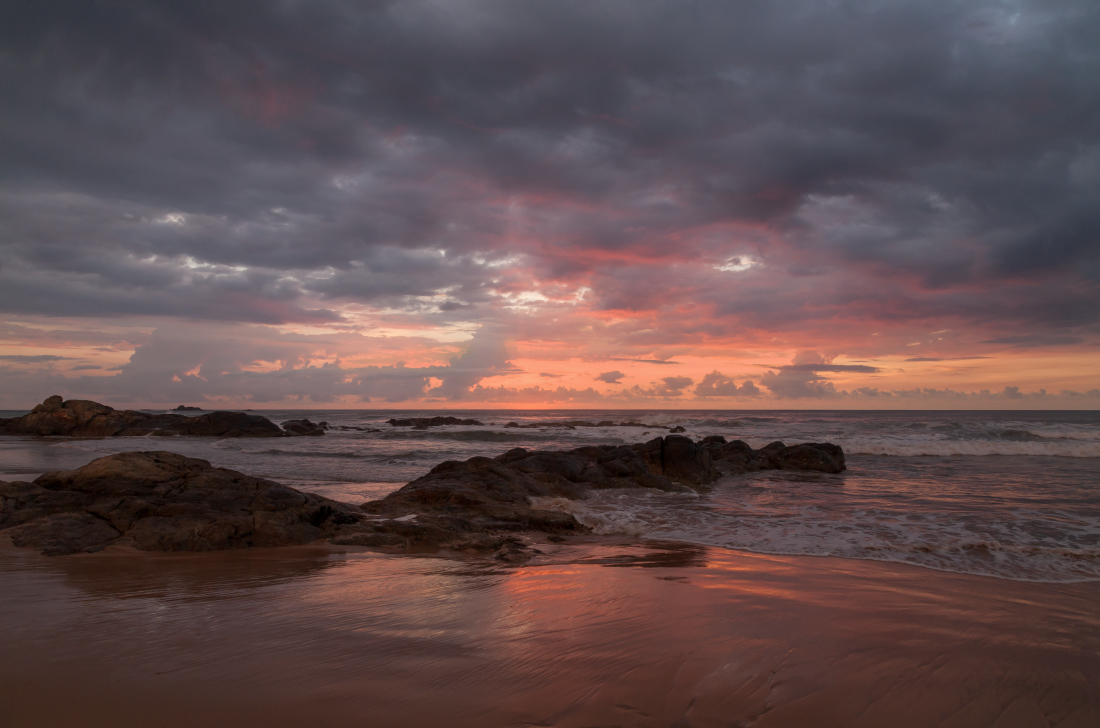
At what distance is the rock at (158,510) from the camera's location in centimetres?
548

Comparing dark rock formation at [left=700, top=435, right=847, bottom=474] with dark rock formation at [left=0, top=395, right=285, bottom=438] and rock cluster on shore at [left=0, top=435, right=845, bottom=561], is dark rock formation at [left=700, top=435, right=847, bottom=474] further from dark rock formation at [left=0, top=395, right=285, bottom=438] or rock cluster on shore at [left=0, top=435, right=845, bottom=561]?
dark rock formation at [left=0, top=395, right=285, bottom=438]

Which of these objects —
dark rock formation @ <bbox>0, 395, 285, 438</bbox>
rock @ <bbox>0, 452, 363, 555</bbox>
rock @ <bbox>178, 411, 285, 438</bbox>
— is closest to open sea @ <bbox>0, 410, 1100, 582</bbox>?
rock @ <bbox>0, 452, 363, 555</bbox>

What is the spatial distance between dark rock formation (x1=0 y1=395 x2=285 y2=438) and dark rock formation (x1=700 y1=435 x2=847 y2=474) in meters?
28.0

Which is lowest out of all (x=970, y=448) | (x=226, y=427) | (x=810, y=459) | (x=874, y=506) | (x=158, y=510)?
(x=970, y=448)

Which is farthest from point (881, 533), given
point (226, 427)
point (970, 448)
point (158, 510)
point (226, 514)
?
point (226, 427)

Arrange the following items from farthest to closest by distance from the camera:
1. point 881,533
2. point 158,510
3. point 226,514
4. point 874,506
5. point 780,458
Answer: point 780,458
point 874,506
point 881,533
point 226,514
point 158,510

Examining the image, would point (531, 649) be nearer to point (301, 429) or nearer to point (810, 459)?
point (810, 459)

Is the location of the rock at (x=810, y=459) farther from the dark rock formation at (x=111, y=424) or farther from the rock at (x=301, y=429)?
the dark rock formation at (x=111, y=424)

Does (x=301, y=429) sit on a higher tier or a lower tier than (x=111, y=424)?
lower

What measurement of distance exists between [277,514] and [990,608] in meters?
7.18

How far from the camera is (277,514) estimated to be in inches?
251

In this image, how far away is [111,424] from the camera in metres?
33.0

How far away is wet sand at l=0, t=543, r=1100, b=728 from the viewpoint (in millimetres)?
2227

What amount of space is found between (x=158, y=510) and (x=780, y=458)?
16.1m
